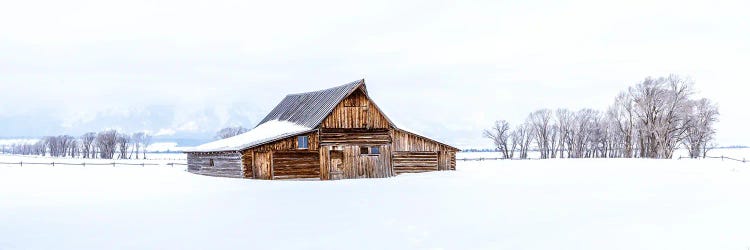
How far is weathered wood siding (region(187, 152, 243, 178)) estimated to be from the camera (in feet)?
137

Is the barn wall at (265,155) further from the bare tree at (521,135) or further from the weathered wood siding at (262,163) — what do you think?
the bare tree at (521,135)

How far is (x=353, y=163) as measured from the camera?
136ft

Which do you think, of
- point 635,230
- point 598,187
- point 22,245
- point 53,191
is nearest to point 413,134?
point 598,187

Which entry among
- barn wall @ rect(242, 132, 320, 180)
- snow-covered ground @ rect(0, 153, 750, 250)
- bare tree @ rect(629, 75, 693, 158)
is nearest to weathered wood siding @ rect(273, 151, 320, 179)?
barn wall @ rect(242, 132, 320, 180)

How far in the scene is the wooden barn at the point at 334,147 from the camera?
40.5 metres

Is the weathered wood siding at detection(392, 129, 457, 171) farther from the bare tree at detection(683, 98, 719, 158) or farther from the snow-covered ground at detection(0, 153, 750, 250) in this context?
the bare tree at detection(683, 98, 719, 158)

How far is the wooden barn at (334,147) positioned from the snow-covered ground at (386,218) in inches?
392

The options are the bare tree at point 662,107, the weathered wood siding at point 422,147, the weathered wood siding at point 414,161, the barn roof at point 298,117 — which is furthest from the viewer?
the bare tree at point 662,107

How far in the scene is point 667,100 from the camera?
7138 cm

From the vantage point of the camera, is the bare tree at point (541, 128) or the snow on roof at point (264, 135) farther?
the bare tree at point (541, 128)

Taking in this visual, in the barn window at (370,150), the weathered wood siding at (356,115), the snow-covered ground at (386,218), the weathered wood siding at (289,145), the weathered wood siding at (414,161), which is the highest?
the weathered wood siding at (356,115)

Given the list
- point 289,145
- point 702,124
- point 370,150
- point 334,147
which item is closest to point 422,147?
point 370,150

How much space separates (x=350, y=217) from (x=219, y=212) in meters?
4.45

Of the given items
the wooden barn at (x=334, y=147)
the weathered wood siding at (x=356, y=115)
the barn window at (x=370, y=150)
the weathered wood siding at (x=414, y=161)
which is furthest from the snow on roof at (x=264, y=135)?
the weathered wood siding at (x=414, y=161)
